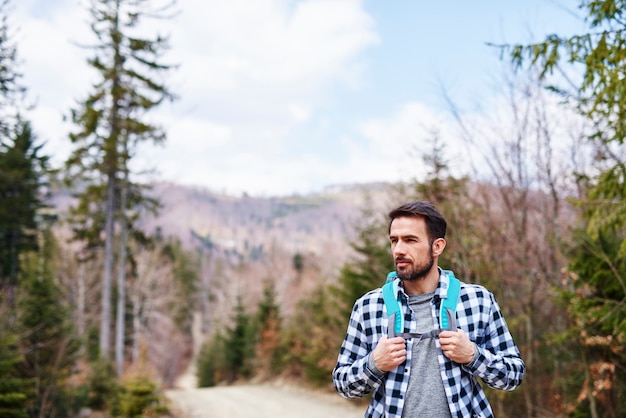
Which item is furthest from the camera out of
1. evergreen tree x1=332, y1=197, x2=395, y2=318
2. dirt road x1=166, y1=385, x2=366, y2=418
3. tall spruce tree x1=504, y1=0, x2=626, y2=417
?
dirt road x1=166, y1=385, x2=366, y2=418

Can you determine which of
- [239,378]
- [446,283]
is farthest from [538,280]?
[239,378]

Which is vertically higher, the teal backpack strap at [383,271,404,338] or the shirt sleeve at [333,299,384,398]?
the teal backpack strap at [383,271,404,338]

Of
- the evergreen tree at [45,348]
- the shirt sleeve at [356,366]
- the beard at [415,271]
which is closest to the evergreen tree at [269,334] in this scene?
the evergreen tree at [45,348]

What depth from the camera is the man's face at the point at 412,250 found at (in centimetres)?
231

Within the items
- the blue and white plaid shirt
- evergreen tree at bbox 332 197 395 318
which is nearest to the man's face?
the blue and white plaid shirt

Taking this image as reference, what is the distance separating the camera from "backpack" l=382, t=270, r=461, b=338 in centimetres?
225

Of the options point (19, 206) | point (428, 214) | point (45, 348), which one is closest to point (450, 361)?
point (428, 214)

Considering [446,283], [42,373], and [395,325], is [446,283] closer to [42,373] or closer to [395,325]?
[395,325]

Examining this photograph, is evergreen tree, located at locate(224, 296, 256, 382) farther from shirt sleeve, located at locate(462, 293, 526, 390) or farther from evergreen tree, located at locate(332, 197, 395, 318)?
shirt sleeve, located at locate(462, 293, 526, 390)

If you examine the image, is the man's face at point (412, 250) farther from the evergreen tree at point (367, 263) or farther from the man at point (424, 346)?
the evergreen tree at point (367, 263)

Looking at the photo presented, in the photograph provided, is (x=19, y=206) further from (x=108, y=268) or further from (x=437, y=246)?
(x=437, y=246)

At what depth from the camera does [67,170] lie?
19750 millimetres

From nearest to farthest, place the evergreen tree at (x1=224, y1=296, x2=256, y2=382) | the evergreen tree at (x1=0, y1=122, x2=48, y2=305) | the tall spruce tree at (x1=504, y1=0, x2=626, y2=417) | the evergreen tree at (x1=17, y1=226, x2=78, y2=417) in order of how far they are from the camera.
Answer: the tall spruce tree at (x1=504, y1=0, x2=626, y2=417), the evergreen tree at (x1=17, y1=226, x2=78, y2=417), the evergreen tree at (x1=0, y1=122, x2=48, y2=305), the evergreen tree at (x1=224, y1=296, x2=256, y2=382)

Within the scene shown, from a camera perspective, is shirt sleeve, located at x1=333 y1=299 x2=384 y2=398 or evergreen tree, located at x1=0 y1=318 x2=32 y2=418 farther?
evergreen tree, located at x1=0 y1=318 x2=32 y2=418
